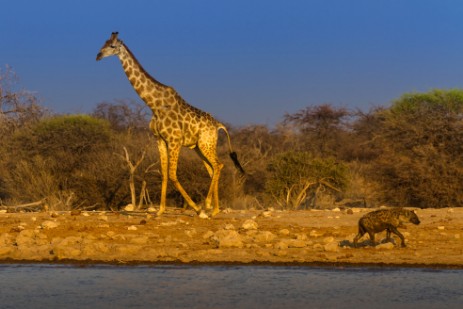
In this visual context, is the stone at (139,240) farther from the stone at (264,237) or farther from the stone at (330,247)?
the stone at (330,247)

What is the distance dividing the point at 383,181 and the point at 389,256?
31.9 feet

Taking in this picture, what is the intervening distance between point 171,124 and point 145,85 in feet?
3.18

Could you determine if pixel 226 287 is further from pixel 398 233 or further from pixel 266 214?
pixel 266 214

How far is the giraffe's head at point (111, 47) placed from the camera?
14.4 metres

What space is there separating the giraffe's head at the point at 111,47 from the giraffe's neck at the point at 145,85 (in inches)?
6.3

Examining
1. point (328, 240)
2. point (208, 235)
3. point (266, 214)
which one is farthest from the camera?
point (266, 214)

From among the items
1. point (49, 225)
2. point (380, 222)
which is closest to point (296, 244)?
point (380, 222)

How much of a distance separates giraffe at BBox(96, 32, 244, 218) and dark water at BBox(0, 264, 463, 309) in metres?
4.98

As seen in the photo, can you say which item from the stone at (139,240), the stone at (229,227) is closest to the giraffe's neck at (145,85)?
the stone at (229,227)

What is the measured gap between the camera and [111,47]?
14609mm

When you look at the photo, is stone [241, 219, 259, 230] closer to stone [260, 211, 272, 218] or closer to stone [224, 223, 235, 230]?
stone [224, 223, 235, 230]

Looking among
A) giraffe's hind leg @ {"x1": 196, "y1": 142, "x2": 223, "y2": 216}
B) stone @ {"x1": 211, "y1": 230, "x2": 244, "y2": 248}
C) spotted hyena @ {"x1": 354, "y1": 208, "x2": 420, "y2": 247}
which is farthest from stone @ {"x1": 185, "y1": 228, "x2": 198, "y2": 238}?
spotted hyena @ {"x1": 354, "y1": 208, "x2": 420, "y2": 247}

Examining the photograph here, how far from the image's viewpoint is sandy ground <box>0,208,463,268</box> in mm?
9867

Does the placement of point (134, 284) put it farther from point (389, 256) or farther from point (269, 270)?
point (389, 256)
